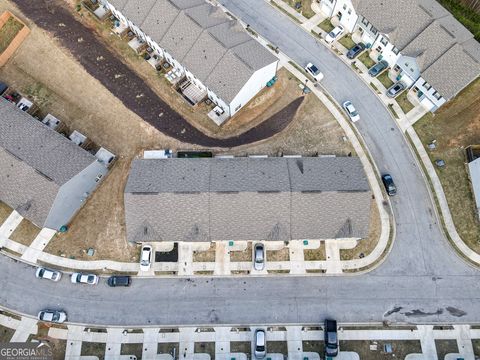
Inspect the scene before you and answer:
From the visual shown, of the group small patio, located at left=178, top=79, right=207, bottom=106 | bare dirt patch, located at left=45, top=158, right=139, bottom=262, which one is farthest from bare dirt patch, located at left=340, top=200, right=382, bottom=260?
small patio, located at left=178, top=79, right=207, bottom=106

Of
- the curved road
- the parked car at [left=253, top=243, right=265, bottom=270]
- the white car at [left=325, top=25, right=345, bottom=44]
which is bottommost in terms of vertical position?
the curved road

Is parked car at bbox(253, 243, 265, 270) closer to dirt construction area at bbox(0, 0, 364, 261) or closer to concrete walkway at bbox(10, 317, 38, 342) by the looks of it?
dirt construction area at bbox(0, 0, 364, 261)

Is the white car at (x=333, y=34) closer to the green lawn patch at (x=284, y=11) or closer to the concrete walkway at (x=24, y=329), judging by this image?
the green lawn patch at (x=284, y=11)

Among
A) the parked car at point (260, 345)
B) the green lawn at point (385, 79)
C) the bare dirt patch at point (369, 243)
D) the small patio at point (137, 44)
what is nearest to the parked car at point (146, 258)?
the parked car at point (260, 345)

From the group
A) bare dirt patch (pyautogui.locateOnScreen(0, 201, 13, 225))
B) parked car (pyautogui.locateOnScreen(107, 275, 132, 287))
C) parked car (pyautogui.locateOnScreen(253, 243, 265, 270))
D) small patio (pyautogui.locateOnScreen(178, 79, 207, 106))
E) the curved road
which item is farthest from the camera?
small patio (pyautogui.locateOnScreen(178, 79, 207, 106))

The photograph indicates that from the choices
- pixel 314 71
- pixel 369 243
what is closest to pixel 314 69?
pixel 314 71

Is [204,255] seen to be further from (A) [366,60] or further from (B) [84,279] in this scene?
(A) [366,60]

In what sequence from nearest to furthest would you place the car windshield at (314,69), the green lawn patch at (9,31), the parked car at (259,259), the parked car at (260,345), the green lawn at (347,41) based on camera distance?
the parked car at (260,345) < the parked car at (259,259) < the car windshield at (314,69) < the green lawn at (347,41) < the green lawn patch at (9,31)
